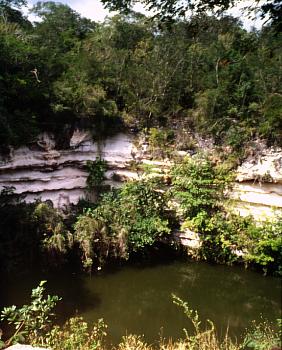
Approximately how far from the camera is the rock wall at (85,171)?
932cm

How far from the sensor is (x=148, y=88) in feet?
34.6

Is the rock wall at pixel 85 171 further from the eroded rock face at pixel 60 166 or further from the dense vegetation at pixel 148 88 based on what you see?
the dense vegetation at pixel 148 88

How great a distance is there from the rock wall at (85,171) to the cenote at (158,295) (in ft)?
5.61

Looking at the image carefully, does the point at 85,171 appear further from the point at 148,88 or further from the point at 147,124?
the point at 148,88

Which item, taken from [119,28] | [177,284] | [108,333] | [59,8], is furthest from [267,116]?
[59,8]

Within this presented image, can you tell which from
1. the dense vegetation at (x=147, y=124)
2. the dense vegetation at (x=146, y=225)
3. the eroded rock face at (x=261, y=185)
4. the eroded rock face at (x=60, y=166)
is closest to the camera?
the dense vegetation at (x=146, y=225)

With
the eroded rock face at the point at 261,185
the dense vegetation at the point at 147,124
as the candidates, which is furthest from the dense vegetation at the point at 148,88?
the eroded rock face at the point at 261,185

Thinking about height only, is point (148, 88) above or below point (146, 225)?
above

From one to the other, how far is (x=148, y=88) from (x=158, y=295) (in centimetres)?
540

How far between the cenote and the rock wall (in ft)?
5.61

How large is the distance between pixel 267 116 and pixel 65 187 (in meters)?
5.31

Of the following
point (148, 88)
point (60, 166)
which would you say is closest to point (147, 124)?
point (148, 88)

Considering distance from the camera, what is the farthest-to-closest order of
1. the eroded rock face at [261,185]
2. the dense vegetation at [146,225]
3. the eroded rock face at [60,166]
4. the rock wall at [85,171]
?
the eroded rock face at [60,166] < the rock wall at [85,171] < the eroded rock face at [261,185] < the dense vegetation at [146,225]

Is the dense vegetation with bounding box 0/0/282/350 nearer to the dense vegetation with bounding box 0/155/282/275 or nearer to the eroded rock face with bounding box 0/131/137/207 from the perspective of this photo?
the dense vegetation with bounding box 0/155/282/275
